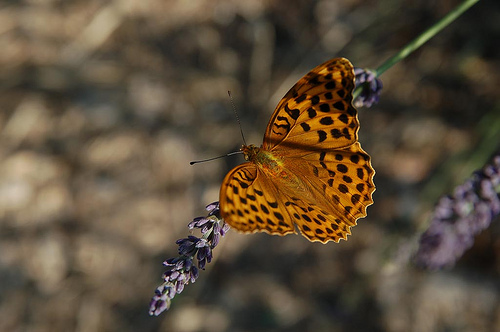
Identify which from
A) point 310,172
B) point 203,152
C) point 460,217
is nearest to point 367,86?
point 310,172

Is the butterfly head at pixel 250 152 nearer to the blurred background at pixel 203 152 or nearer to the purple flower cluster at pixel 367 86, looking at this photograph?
the purple flower cluster at pixel 367 86

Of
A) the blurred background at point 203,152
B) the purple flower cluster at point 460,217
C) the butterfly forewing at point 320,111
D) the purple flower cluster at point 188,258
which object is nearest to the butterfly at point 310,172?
the butterfly forewing at point 320,111

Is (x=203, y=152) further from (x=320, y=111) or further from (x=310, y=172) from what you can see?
(x=320, y=111)

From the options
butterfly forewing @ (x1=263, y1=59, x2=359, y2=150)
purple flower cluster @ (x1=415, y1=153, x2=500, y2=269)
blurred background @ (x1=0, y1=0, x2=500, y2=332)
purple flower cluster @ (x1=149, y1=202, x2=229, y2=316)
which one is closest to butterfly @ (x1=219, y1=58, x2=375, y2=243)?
butterfly forewing @ (x1=263, y1=59, x2=359, y2=150)

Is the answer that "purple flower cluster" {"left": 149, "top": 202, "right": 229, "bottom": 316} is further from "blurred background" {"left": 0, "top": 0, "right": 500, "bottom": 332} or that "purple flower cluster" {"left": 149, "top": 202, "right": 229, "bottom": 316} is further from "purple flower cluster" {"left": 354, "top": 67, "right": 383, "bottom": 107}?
"blurred background" {"left": 0, "top": 0, "right": 500, "bottom": 332}

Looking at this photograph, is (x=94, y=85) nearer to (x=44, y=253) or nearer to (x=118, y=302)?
(x=44, y=253)
